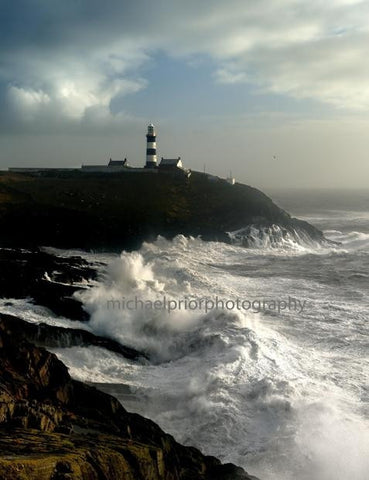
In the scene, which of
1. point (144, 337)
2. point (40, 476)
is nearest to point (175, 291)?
point (144, 337)

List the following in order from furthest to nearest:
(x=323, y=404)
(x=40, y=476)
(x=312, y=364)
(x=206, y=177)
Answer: (x=206, y=177) → (x=312, y=364) → (x=323, y=404) → (x=40, y=476)

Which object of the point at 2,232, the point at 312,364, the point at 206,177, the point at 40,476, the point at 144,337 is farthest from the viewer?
the point at 206,177

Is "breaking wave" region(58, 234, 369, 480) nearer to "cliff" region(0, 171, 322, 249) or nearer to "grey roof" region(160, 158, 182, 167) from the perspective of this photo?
"cliff" region(0, 171, 322, 249)

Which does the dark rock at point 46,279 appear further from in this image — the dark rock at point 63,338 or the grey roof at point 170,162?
the grey roof at point 170,162

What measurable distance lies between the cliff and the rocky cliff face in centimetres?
3312

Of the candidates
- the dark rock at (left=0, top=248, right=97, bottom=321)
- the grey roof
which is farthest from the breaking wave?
the grey roof

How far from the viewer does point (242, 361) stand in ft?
68.3

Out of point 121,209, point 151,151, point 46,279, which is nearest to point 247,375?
point 46,279

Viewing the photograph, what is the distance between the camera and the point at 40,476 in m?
8.44

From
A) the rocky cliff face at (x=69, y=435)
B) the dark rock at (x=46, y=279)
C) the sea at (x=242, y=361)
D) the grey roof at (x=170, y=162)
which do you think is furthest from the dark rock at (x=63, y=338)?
Result: the grey roof at (x=170, y=162)

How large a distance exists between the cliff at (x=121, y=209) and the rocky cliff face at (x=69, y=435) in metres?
33.1

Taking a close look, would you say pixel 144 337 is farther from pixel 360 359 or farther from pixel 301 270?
pixel 301 270

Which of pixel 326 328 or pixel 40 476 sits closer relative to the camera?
pixel 40 476

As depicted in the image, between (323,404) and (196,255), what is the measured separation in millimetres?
33775
